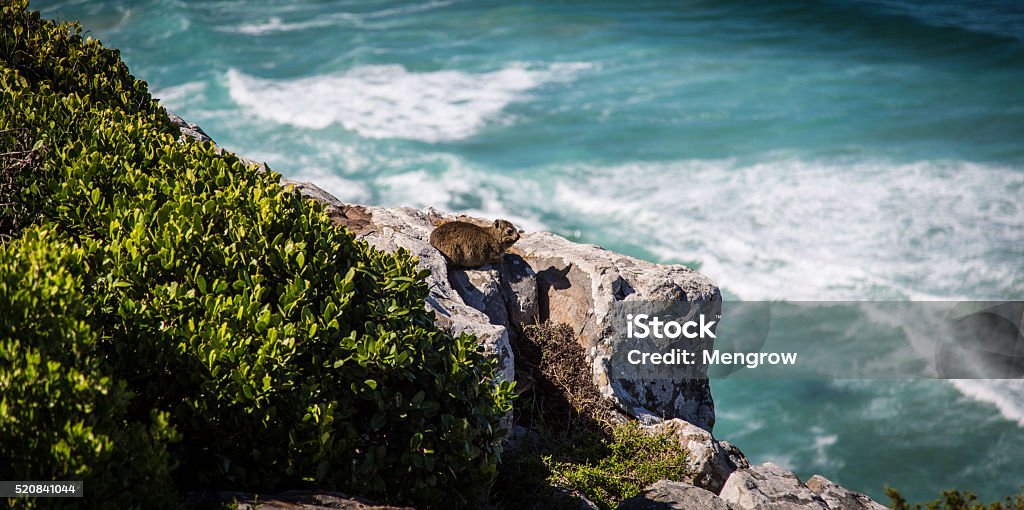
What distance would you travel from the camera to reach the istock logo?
6.99 meters

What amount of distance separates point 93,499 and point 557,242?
17.4ft

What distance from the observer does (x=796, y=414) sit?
→ 12414 millimetres

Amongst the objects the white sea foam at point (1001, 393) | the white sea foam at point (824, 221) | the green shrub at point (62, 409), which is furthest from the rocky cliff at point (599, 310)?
the white sea foam at point (824, 221)

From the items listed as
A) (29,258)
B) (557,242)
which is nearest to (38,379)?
(29,258)

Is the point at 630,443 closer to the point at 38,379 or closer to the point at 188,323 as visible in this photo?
the point at 188,323

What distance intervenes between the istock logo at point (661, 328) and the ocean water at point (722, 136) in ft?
17.0

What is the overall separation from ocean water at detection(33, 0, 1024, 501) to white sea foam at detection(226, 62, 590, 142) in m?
0.09

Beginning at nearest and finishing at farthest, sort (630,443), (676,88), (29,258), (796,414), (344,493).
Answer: (29,258) → (344,493) → (630,443) → (796,414) → (676,88)

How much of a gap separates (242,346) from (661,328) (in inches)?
166

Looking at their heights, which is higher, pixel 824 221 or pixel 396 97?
pixel 396 97

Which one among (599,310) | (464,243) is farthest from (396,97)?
(599,310)

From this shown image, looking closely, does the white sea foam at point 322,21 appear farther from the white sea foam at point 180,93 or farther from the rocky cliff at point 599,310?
the rocky cliff at point 599,310

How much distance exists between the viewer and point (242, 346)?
144 inches

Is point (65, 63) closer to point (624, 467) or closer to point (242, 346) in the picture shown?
point (242, 346)
